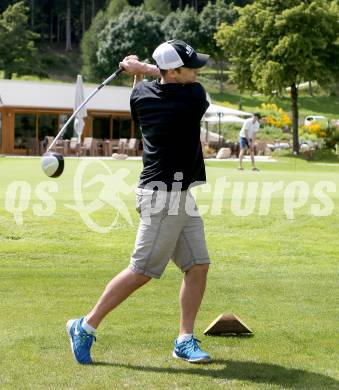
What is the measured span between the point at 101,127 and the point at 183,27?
54.6 meters

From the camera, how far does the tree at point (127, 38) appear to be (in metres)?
106

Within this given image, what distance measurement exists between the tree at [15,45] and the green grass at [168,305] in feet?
288

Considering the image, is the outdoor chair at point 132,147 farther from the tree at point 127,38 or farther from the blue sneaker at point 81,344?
the tree at point 127,38

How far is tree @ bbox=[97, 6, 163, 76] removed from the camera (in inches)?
4156

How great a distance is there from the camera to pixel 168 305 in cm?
792

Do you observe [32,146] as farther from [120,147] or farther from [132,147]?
[132,147]

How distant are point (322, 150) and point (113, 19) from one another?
2607 inches

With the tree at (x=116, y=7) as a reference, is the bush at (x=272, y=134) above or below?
below

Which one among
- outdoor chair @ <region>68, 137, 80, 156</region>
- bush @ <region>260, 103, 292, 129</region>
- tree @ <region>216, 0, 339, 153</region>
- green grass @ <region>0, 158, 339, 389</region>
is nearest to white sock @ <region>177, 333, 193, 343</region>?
green grass @ <region>0, 158, 339, 389</region>

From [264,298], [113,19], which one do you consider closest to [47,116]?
[264,298]

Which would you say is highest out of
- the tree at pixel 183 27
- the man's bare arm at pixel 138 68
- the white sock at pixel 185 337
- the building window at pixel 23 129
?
the tree at pixel 183 27

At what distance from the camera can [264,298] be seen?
27.8ft

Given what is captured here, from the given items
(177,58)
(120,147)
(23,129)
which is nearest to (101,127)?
(23,129)

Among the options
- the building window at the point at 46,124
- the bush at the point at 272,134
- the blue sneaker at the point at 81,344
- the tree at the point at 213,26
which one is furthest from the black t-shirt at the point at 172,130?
the tree at the point at 213,26
